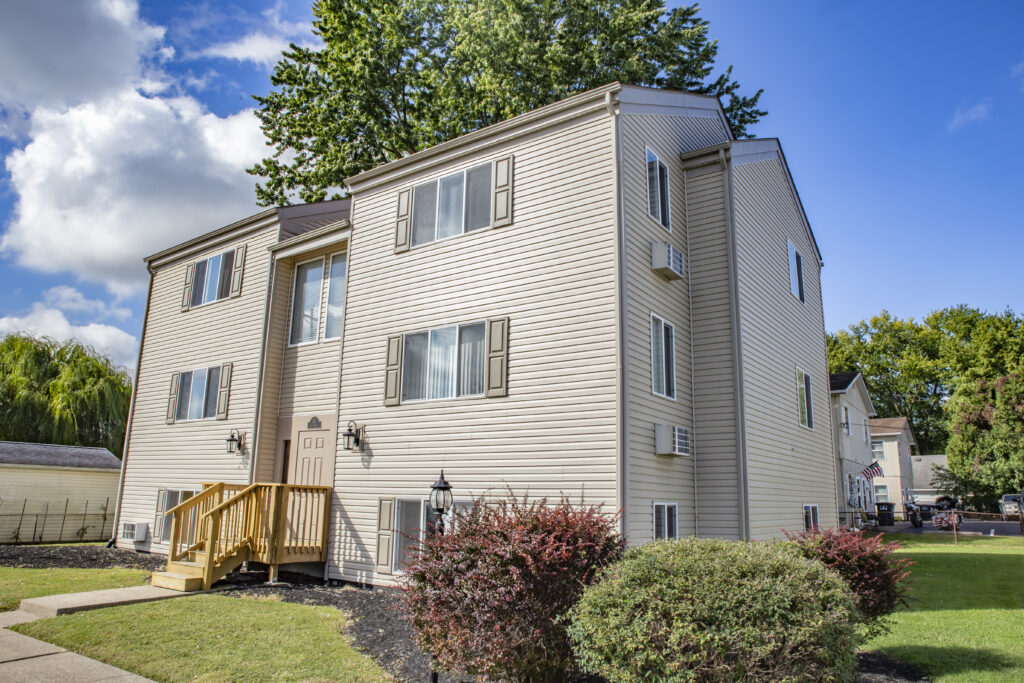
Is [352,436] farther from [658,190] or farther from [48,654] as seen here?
[658,190]

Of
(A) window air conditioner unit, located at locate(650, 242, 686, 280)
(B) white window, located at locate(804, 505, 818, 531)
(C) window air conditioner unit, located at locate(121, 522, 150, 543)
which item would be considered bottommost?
(C) window air conditioner unit, located at locate(121, 522, 150, 543)

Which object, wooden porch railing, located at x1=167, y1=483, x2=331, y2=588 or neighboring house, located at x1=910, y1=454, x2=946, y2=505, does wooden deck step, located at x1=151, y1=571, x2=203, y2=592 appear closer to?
wooden porch railing, located at x1=167, y1=483, x2=331, y2=588

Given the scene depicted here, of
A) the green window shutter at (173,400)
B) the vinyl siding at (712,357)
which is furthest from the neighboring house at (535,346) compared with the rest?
the green window shutter at (173,400)

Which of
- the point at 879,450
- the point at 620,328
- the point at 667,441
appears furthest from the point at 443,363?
the point at 879,450

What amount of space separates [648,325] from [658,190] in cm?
252

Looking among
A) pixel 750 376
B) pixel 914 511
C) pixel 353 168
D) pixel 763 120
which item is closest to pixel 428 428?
pixel 750 376

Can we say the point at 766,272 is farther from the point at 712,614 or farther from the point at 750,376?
the point at 712,614

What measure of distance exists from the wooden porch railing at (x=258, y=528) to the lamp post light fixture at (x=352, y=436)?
0.90m

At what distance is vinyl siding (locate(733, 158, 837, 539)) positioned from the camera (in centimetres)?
1095

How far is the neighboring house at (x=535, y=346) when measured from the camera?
9.28m

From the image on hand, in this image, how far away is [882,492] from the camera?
3794 cm

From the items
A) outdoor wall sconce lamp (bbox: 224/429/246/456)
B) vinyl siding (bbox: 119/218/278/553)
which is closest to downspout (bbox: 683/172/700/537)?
vinyl siding (bbox: 119/218/278/553)

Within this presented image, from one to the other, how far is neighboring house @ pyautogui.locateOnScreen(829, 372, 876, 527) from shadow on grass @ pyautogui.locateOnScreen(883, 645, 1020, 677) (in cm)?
1785

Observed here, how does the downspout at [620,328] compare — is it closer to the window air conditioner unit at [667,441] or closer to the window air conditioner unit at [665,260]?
the window air conditioner unit at [667,441]
